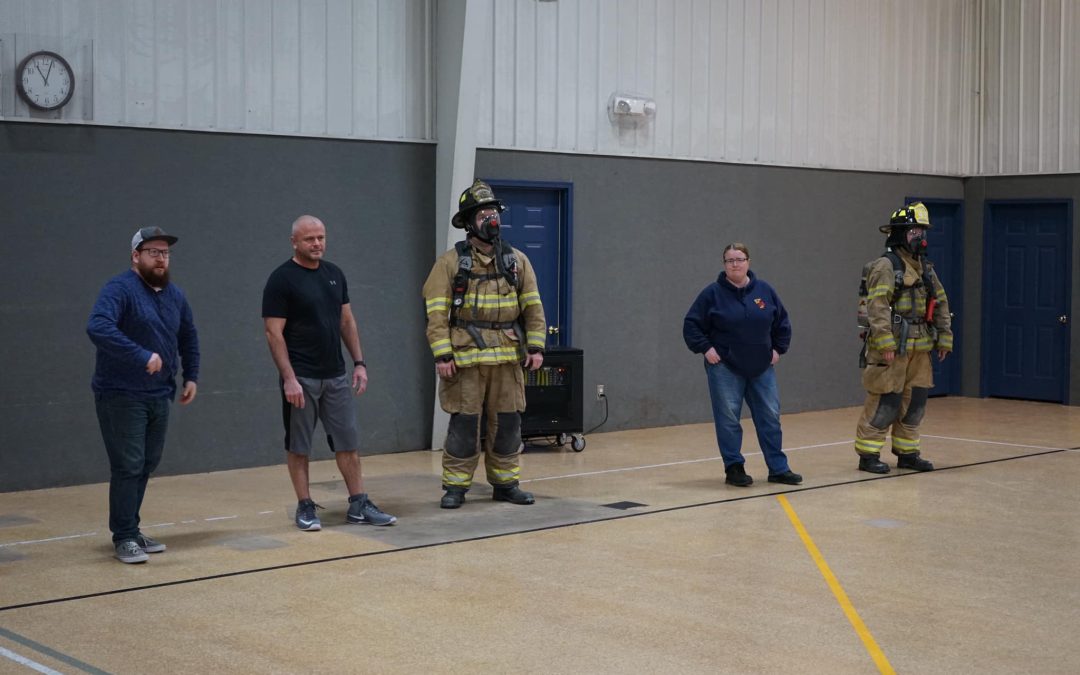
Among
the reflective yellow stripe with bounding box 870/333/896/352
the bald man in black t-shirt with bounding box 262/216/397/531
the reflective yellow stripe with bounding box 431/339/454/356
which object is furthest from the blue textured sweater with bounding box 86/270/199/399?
the reflective yellow stripe with bounding box 870/333/896/352

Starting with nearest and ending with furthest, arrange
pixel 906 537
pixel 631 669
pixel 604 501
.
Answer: pixel 631 669 → pixel 906 537 → pixel 604 501

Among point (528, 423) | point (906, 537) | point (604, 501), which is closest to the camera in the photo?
point (906, 537)

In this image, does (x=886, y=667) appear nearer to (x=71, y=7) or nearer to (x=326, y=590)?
(x=326, y=590)

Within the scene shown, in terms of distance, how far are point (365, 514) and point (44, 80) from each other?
4.10 metres

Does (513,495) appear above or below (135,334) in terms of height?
below

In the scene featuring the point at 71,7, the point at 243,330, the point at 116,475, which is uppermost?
the point at 71,7

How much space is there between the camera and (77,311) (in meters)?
9.80

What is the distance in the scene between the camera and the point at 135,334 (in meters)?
7.21

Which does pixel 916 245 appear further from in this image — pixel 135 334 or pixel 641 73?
pixel 135 334

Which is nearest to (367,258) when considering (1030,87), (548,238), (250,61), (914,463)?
(250,61)

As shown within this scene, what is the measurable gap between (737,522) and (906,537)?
1054 millimetres

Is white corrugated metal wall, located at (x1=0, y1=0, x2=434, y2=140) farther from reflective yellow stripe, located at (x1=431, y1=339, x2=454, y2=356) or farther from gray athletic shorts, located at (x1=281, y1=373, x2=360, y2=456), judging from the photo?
gray athletic shorts, located at (x1=281, y1=373, x2=360, y2=456)

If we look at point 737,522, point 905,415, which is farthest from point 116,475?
point 905,415

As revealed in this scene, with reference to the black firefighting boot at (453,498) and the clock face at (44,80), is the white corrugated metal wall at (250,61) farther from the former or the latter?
the black firefighting boot at (453,498)
